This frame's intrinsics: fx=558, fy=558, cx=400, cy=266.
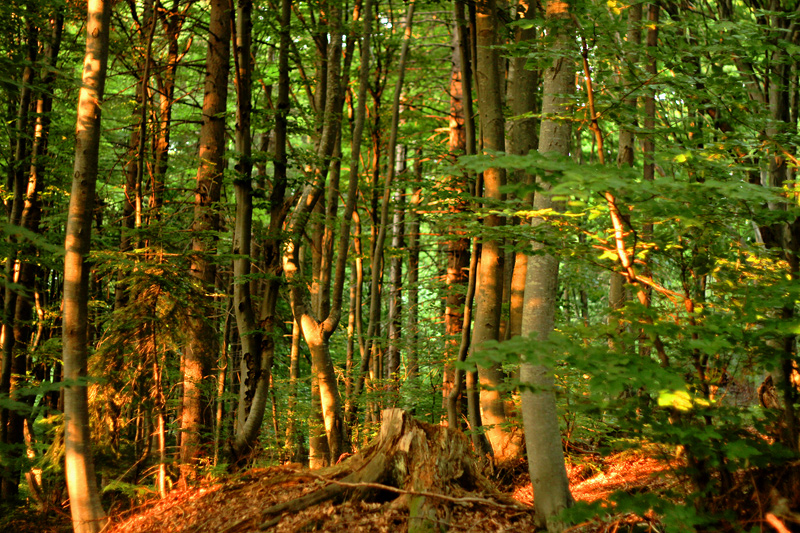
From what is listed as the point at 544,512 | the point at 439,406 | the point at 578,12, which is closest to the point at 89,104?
the point at 578,12

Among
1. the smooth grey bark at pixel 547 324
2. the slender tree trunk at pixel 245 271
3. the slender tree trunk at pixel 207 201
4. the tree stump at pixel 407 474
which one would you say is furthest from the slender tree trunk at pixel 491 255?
the slender tree trunk at pixel 207 201

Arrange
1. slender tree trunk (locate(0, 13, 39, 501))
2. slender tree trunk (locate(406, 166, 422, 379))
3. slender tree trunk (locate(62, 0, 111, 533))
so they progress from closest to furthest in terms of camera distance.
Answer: slender tree trunk (locate(62, 0, 111, 533)) → slender tree trunk (locate(0, 13, 39, 501)) → slender tree trunk (locate(406, 166, 422, 379))

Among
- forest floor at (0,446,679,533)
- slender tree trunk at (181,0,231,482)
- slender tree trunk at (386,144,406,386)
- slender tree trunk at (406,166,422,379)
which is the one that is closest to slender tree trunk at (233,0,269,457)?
slender tree trunk at (181,0,231,482)

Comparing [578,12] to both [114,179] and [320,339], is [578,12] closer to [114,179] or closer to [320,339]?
[320,339]

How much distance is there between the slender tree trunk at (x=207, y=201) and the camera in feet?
23.4

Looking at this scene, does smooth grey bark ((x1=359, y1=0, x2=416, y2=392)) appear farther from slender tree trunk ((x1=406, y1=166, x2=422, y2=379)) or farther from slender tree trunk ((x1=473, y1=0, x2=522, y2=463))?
slender tree trunk ((x1=473, y1=0, x2=522, y2=463))

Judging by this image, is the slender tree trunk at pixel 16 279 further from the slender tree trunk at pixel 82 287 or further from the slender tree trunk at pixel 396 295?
the slender tree trunk at pixel 396 295

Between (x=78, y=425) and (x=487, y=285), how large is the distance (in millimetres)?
4374

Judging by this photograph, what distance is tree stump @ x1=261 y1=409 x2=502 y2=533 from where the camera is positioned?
15.4 ft

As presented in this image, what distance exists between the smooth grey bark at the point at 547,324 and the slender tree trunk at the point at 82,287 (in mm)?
3870

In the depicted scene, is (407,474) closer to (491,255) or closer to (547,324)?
(547,324)

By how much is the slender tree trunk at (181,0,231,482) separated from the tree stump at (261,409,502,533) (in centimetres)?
265

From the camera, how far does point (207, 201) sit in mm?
7832

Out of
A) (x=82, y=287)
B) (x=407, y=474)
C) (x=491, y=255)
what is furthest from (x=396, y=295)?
(x=82, y=287)
